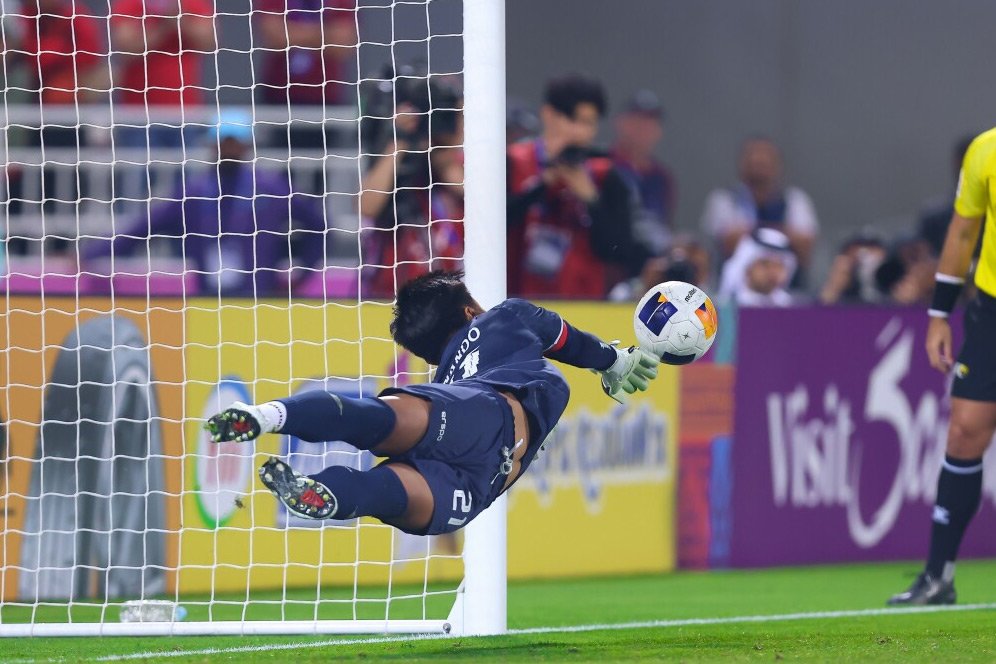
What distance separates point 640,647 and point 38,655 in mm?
2000

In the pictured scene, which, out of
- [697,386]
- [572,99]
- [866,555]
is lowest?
[866,555]

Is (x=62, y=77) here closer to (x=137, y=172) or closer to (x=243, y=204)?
(x=137, y=172)

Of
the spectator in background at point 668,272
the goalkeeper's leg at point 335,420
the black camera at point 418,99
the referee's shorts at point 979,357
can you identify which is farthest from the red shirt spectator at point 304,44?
the goalkeeper's leg at point 335,420

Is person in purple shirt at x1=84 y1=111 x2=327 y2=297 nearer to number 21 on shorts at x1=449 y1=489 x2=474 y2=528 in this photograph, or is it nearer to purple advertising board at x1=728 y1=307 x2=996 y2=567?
purple advertising board at x1=728 y1=307 x2=996 y2=567

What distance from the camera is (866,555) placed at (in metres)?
9.72

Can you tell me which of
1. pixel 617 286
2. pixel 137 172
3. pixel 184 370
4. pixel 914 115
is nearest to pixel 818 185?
pixel 914 115

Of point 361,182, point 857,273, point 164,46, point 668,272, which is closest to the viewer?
point 361,182

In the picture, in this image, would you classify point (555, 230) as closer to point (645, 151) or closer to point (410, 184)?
point (410, 184)

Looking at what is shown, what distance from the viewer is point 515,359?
229 inches

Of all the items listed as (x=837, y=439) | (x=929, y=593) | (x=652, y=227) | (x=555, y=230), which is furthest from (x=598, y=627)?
(x=652, y=227)

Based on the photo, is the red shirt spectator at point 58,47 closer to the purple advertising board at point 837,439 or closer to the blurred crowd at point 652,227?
the blurred crowd at point 652,227

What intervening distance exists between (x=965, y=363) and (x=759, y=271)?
345 centimetres

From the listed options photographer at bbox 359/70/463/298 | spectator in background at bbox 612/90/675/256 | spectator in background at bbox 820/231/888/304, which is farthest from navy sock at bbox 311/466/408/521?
spectator in background at bbox 820/231/888/304

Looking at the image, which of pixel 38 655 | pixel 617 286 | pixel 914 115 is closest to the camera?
pixel 38 655
